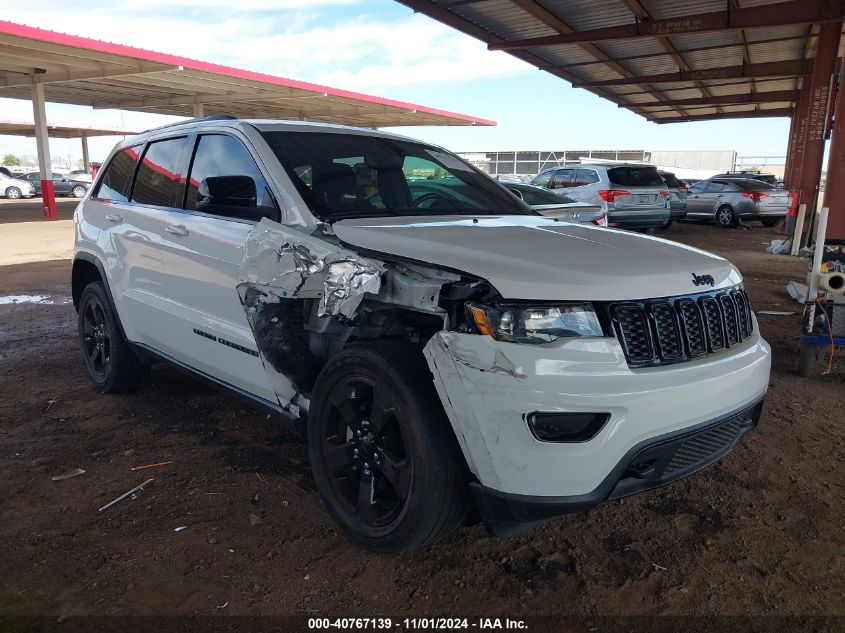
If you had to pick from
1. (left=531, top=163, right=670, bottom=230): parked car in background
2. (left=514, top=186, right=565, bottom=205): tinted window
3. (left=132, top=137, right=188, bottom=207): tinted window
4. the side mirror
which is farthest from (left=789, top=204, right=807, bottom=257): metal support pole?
the side mirror

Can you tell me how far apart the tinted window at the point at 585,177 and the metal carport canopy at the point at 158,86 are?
11.2 meters

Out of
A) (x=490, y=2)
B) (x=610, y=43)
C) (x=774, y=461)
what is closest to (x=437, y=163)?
(x=774, y=461)

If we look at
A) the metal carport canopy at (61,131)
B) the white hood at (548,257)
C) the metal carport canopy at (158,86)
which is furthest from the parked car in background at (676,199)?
the metal carport canopy at (61,131)

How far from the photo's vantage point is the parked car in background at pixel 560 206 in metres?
7.09

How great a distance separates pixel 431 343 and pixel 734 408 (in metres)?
1.21

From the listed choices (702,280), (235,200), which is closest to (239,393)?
(235,200)

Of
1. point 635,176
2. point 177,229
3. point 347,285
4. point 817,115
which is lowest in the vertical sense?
point 347,285

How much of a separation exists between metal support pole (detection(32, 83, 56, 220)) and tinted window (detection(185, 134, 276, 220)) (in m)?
19.4

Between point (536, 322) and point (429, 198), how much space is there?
4.96 feet

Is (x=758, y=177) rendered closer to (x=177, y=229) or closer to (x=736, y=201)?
(x=736, y=201)

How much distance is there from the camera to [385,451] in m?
2.51

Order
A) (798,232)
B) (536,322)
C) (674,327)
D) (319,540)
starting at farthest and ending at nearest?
(798,232) < (319,540) < (674,327) < (536,322)

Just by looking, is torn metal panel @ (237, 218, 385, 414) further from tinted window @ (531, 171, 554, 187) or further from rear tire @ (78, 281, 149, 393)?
tinted window @ (531, 171, 554, 187)

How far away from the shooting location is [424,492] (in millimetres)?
2277
